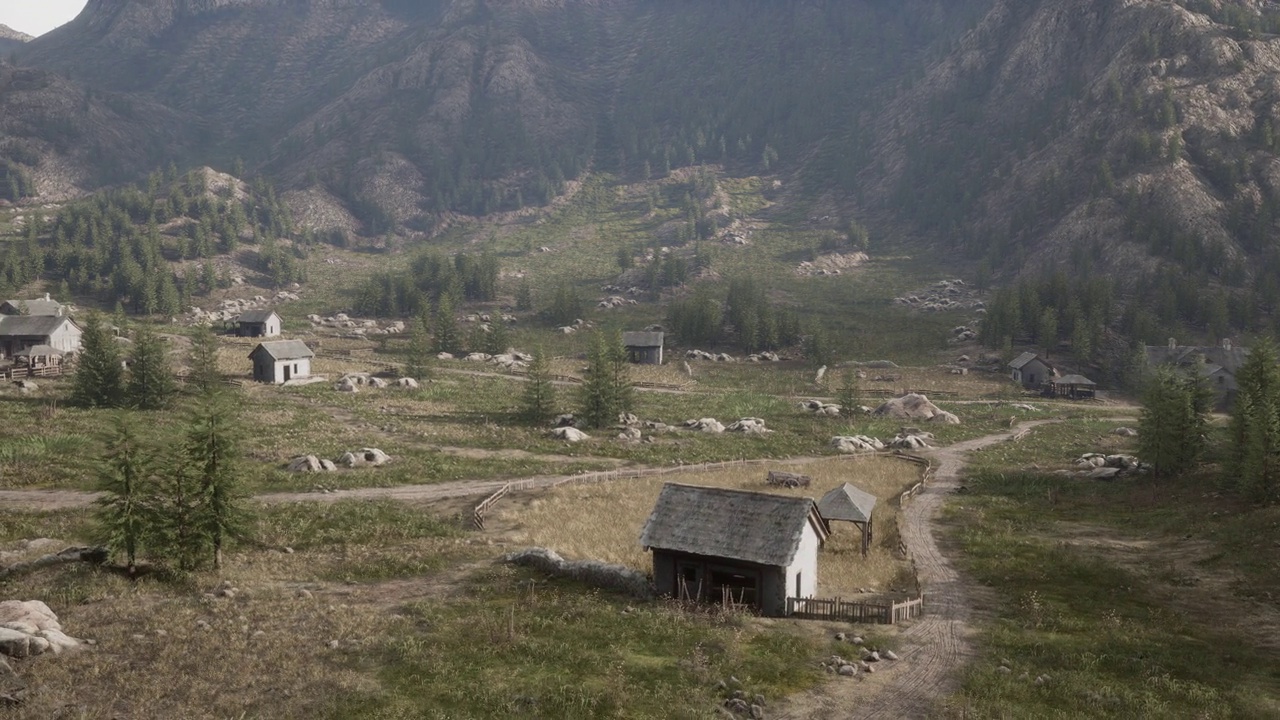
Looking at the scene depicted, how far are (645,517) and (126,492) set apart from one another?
26844mm

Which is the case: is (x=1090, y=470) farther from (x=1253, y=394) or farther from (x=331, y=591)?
(x=331, y=591)

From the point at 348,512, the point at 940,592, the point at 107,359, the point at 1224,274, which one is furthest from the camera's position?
the point at 1224,274

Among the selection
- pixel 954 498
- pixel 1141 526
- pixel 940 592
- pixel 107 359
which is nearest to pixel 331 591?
pixel 940 592

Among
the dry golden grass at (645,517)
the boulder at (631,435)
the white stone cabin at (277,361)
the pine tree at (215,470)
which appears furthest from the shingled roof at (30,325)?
the pine tree at (215,470)

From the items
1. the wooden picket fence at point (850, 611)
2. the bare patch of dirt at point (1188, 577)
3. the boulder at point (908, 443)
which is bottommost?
the bare patch of dirt at point (1188, 577)

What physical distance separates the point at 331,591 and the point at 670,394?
71881 mm

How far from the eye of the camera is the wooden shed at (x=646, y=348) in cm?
12669

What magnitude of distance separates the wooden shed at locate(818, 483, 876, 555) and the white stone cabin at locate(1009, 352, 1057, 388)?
8270 centimetres

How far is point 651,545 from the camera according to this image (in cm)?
3197

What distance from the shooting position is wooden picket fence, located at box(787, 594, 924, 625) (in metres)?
30.2

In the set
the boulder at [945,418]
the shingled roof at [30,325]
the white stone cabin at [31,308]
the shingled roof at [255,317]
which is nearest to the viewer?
the boulder at [945,418]

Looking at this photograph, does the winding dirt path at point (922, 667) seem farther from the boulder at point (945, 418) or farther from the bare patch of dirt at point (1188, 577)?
the boulder at point (945, 418)

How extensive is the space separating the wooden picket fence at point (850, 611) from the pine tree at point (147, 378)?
66.8 m

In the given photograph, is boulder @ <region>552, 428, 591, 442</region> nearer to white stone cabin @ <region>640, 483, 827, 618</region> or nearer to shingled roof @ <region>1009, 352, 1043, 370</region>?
white stone cabin @ <region>640, 483, 827, 618</region>
